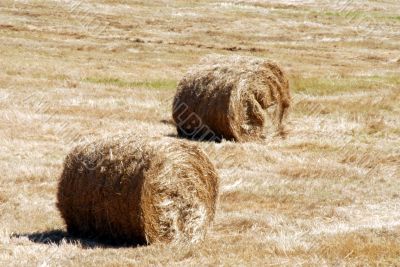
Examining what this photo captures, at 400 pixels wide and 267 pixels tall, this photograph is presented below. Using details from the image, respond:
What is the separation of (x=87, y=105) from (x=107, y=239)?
10.9m

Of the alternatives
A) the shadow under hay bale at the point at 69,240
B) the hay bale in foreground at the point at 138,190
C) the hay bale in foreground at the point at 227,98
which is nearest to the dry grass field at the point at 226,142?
the shadow under hay bale at the point at 69,240

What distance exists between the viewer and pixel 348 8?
192ft

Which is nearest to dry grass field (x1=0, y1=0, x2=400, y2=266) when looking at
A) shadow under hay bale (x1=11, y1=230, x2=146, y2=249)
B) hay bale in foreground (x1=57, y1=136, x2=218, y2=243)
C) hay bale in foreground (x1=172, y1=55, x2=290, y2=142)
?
shadow under hay bale (x1=11, y1=230, x2=146, y2=249)

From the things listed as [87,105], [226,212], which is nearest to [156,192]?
[226,212]

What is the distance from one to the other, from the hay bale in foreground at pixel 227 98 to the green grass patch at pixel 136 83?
6225mm

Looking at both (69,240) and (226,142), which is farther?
(226,142)

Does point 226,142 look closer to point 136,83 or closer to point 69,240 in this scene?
point 69,240

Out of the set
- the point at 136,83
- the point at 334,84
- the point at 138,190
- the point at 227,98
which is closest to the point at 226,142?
the point at 227,98

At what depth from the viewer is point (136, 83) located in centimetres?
2427

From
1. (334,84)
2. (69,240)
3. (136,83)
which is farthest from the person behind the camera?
(334,84)

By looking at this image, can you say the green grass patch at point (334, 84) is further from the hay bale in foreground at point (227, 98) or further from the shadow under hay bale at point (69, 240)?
the shadow under hay bale at point (69, 240)

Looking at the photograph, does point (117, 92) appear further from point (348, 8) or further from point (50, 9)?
point (348, 8)

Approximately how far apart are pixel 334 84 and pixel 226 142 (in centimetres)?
889

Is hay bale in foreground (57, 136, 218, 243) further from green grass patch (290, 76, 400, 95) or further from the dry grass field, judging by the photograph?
green grass patch (290, 76, 400, 95)
